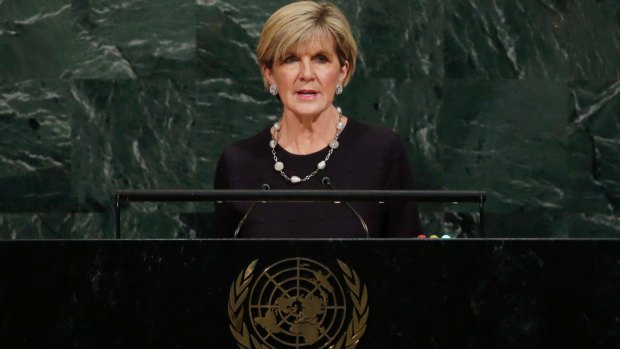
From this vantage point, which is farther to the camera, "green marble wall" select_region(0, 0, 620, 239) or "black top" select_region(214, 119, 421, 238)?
"green marble wall" select_region(0, 0, 620, 239)

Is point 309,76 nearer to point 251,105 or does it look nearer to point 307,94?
point 307,94

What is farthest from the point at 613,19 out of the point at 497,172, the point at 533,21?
the point at 497,172

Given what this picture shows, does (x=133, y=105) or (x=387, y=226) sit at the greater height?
(x=387, y=226)
